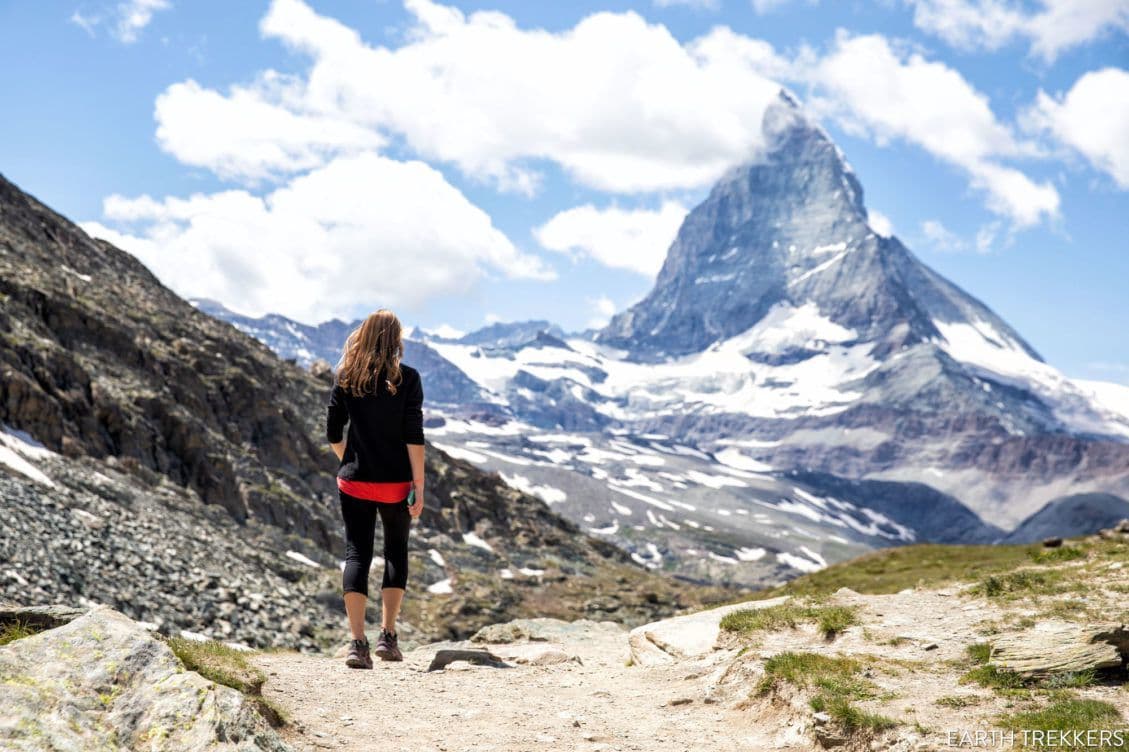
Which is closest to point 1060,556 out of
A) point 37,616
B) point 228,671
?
point 228,671

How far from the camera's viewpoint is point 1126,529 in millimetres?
34438

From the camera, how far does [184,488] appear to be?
7112 cm

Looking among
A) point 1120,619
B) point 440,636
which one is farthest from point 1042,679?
point 440,636

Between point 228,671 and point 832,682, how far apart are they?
776 centimetres

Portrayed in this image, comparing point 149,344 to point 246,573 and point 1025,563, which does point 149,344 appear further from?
point 1025,563

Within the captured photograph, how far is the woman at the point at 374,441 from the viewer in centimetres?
1227

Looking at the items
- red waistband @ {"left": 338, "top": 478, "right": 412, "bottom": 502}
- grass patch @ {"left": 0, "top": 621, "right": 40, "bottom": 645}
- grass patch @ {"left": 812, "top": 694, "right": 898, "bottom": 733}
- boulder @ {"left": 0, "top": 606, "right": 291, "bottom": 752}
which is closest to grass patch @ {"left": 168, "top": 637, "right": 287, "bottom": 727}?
boulder @ {"left": 0, "top": 606, "right": 291, "bottom": 752}

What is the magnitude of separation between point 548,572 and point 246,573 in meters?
63.8

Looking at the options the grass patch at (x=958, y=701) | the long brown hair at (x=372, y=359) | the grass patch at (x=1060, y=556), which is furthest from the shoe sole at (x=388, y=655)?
the grass patch at (x=1060, y=556)

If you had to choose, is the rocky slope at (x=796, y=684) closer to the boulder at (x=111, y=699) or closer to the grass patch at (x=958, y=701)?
the grass patch at (x=958, y=701)

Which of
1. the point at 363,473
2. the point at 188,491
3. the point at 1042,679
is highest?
the point at 363,473

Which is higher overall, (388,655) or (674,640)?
(674,640)

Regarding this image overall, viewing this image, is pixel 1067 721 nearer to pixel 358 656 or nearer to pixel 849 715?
pixel 849 715

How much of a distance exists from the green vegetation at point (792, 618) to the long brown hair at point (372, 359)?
847 centimetres
